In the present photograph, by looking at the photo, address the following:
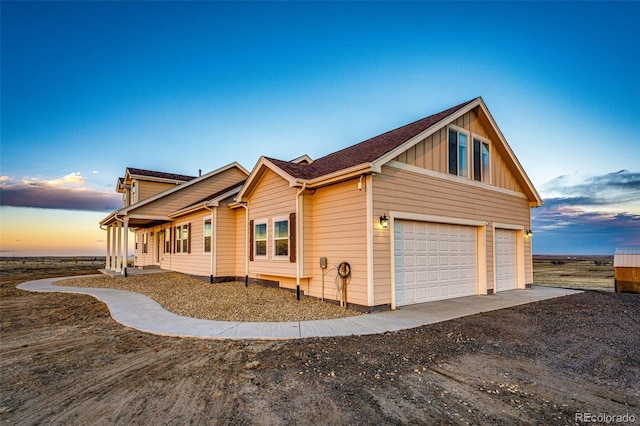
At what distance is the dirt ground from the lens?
3.16m

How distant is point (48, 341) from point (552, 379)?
26.1ft

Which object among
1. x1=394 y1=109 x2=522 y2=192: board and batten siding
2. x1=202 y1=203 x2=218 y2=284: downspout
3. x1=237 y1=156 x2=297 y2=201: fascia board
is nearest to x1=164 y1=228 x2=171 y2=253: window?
x1=202 y1=203 x2=218 y2=284: downspout

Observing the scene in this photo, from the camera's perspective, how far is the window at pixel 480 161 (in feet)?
37.2

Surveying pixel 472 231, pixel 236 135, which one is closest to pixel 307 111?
pixel 236 135

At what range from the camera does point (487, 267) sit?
11.2m

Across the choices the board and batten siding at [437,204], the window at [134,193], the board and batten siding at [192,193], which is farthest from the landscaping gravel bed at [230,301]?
the window at [134,193]

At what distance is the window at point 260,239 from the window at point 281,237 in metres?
0.72

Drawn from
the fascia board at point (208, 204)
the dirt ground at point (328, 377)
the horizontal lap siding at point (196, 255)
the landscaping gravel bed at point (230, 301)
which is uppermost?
the fascia board at point (208, 204)

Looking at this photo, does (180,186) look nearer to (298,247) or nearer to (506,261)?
(298,247)

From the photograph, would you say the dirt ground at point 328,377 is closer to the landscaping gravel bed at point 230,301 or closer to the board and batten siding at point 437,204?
the landscaping gravel bed at point 230,301

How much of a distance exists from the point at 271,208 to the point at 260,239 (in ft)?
4.32

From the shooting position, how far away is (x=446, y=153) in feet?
33.4

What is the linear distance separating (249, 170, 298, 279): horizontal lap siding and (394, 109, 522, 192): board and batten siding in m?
3.50

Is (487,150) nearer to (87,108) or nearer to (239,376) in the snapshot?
(239,376)
